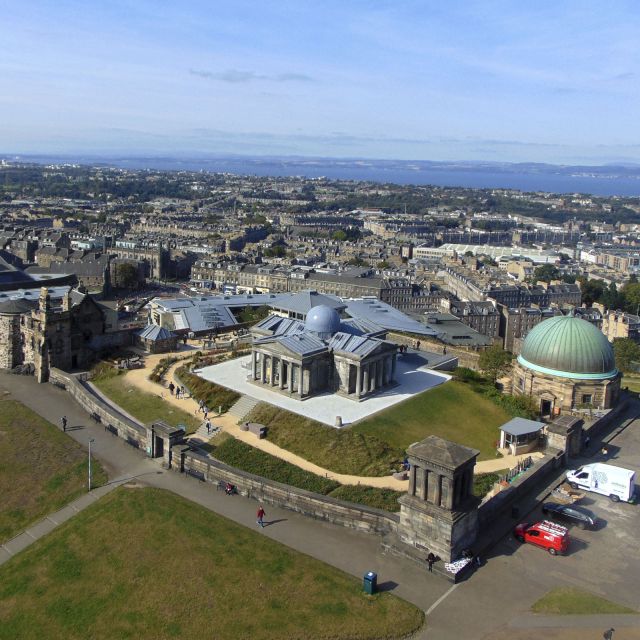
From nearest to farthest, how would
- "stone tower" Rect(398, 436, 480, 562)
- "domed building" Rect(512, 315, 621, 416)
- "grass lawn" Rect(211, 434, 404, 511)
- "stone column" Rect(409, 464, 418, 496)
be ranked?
"stone tower" Rect(398, 436, 480, 562) → "stone column" Rect(409, 464, 418, 496) → "grass lawn" Rect(211, 434, 404, 511) → "domed building" Rect(512, 315, 621, 416)

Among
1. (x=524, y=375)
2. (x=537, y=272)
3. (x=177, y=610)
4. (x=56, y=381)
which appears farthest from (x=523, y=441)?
(x=537, y=272)

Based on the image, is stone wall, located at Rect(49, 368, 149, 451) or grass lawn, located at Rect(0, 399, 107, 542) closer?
grass lawn, located at Rect(0, 399, 107, 542)

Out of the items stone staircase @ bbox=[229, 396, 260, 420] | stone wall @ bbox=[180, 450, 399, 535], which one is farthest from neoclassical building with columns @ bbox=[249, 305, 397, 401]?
stone wall @ bbox=[180, 450, 399, 535]

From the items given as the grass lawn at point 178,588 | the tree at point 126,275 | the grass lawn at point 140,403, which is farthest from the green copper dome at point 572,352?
the tree at point 126,275

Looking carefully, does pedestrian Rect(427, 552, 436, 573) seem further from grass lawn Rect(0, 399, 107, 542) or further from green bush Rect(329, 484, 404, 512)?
grass lawn Rect(0, 399, 107, 542)

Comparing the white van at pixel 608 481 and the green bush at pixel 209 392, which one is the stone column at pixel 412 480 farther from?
the green bush at pixel 209 392

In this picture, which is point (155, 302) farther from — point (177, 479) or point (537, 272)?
point (537, 272)
